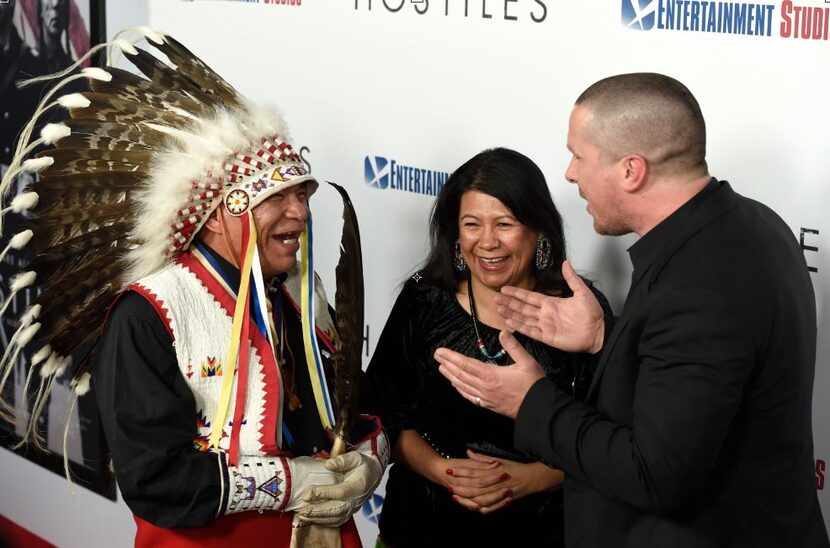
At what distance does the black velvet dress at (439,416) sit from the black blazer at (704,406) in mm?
597

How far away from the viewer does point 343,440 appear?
2428 mm

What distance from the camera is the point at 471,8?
304cm

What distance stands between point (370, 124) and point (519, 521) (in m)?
1.32

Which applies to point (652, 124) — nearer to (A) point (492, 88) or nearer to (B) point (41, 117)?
(A) point (492, 88)

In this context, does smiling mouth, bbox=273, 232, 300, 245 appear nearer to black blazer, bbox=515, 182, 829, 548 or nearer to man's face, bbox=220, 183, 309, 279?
man's face, bbox=220, 183, 309, 279

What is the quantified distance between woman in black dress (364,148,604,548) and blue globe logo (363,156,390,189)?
2.08 feet

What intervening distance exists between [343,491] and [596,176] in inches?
33.5

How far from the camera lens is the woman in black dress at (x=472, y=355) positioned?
103 inches

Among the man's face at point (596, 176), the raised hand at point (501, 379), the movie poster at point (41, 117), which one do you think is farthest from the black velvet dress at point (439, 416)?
the movie poster at point (41, 117)

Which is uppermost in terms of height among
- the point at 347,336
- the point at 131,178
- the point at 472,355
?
the point at 131,178

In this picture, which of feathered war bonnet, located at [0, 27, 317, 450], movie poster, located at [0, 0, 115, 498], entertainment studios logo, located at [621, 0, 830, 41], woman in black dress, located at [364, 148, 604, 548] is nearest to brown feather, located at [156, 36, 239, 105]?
feathered war bonnet, located at [0, 27, 317, 450]

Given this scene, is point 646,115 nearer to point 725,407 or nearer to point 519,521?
point 725,407

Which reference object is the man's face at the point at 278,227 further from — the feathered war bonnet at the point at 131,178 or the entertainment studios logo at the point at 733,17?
the entertainment studios logo at the point at 733,17

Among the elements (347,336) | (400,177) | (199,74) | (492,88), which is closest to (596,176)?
(347,336)
